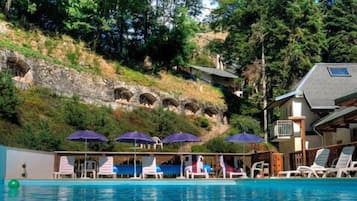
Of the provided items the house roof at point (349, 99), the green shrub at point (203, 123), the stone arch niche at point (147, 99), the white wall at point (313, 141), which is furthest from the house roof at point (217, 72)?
the house roof at point (349, 99)

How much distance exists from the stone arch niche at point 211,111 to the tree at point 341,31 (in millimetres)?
11452

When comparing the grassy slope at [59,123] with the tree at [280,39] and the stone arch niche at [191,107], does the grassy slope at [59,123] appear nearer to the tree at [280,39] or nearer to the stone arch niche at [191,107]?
the stone arch niche at [191,107]

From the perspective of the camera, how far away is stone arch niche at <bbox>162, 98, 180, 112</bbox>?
131 ft

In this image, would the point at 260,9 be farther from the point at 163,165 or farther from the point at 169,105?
the point at 163,165

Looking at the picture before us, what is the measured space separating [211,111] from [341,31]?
14.0 meters

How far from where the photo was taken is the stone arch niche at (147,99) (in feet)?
127

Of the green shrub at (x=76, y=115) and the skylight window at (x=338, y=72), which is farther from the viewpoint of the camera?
the green shrub at (x=76, y=115)

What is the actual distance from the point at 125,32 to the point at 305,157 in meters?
33.8

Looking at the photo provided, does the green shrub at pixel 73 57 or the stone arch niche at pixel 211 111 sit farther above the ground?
the green shrub at pixel 73 57

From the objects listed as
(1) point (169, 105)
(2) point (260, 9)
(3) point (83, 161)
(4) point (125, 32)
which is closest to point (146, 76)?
(1) point (169, 105)

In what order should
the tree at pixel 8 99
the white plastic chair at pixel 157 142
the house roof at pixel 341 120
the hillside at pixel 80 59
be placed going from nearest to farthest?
the house roof at pixel 341 120 < the tree at pixel 8 99 < the white plastic chair at pixel 157 142 < the hillside at pixel 80 59

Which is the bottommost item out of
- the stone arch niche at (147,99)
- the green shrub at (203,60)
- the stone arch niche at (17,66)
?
the stone arch niche at (147,99)

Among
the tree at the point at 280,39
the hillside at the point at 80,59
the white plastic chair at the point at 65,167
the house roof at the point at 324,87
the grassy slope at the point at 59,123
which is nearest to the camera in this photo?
the white plastic chair at the point at 65,167

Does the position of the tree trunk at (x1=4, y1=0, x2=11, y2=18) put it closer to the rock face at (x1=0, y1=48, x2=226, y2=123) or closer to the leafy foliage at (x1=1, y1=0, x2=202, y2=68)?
the leafy foliage at (x1=1, y1=0, x2=202, y2=68)
